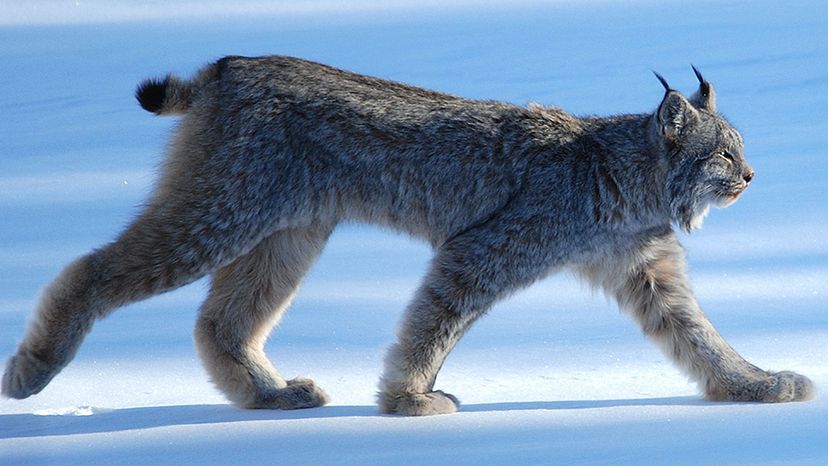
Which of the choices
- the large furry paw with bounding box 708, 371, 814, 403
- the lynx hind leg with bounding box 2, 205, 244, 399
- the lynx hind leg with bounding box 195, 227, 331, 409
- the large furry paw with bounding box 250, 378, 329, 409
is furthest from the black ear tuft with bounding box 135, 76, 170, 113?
the large furry paw with bounding box 708, 371, 814, 403

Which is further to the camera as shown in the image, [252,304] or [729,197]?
[252,304]

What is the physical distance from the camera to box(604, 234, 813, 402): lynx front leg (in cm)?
581

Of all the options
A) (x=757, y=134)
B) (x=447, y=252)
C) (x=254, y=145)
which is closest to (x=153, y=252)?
(x=254, y=145)

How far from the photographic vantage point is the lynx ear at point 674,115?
5.92 meters

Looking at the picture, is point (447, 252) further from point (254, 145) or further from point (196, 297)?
point (196, 297)

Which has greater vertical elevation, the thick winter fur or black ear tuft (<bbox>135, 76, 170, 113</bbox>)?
black ear tuft (<bbox>135, 76, 170, 113</bbox>)

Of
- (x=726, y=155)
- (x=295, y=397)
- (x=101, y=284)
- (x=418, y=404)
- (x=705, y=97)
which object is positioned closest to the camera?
(x=418, y=404)

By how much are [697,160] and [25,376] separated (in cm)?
252

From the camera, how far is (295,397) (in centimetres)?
589

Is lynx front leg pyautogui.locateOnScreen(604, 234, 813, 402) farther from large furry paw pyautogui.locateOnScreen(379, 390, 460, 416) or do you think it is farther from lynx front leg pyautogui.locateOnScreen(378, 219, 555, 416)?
large furry paw pyautogui.locateOnScreen(379, 390, 460, 416)

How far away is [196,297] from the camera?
24.4ft

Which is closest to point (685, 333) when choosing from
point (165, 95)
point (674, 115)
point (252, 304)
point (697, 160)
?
point (697, 160)

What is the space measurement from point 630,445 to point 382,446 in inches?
30.1

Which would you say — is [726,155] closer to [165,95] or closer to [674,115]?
[674,115]
